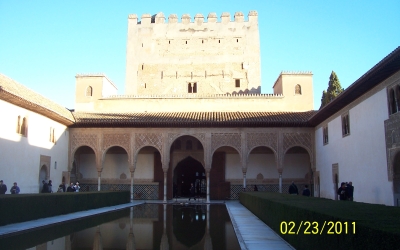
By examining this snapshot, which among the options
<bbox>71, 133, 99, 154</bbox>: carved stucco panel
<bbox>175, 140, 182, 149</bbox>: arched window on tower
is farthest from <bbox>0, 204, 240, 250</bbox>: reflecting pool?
<bbox>175, 140, 182, 149</bbox>: arched window on tower

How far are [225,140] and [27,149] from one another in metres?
9.88

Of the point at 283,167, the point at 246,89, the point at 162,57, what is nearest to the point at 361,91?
the point at 283,167

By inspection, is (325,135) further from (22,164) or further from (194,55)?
(194,55)

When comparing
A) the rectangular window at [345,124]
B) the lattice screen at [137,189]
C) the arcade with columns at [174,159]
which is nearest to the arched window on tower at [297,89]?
the arcade with columns at [174,159]

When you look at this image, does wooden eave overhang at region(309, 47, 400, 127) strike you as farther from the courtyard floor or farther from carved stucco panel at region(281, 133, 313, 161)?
the courtyard floor

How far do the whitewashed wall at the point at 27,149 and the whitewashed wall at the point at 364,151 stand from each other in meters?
13.4

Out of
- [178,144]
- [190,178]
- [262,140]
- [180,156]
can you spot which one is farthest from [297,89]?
[190,178]

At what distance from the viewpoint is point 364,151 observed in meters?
14.2

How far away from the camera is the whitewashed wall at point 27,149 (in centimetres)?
1573

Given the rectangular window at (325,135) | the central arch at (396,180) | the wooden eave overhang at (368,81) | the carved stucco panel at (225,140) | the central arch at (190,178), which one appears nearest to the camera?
the wooden eave overhang at (368,81)

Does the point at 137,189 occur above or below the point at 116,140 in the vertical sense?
below

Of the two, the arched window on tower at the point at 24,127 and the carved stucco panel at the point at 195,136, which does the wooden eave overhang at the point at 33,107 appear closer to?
the arched window on tower at the point at 24,127

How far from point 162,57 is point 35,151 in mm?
15259
